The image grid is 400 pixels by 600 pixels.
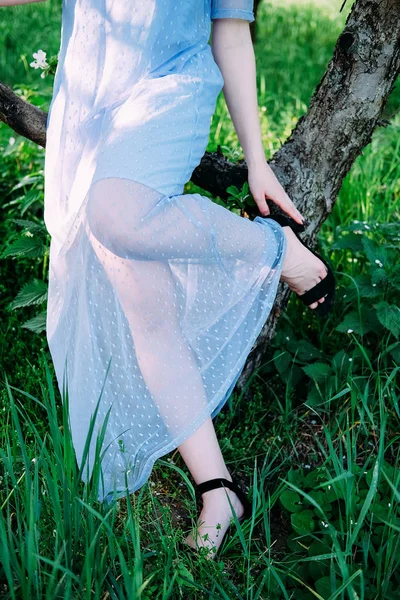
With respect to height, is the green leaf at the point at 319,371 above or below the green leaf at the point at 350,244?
below

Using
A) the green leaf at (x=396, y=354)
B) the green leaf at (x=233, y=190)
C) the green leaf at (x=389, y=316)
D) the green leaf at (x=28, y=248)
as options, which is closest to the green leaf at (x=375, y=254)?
the green leaf at (x=389, y=316)

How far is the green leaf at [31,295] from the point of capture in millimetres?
2250

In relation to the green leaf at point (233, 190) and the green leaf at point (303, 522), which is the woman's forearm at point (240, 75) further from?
the green leaf at point (303, 522)

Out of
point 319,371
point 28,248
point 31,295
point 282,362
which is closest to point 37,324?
→ point 31,295

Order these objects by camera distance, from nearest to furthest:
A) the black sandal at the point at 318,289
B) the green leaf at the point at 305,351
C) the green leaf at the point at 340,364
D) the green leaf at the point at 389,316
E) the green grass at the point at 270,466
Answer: the green grass at the point at 270,466 → the black sandal at the point at 318,289 → the green leaf at the point at 389,316 → the green leaf at the point at 340,364 → the green leaf at the point at 305,351

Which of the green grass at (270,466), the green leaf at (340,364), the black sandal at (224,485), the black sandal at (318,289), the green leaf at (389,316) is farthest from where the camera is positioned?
the green leaf at (340,364)

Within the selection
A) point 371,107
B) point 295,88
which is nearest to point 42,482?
point 371,107

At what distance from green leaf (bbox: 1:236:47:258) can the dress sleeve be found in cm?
89

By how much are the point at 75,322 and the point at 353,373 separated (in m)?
0.90

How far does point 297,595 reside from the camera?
1.55 meters

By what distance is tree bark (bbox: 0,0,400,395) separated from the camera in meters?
1.97

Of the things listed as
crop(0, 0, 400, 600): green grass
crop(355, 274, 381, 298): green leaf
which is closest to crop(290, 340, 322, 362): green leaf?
crop(0, 0, 400, 600): green grass

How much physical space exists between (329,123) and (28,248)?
3.16ft

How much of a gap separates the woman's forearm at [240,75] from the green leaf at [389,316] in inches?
22.0
